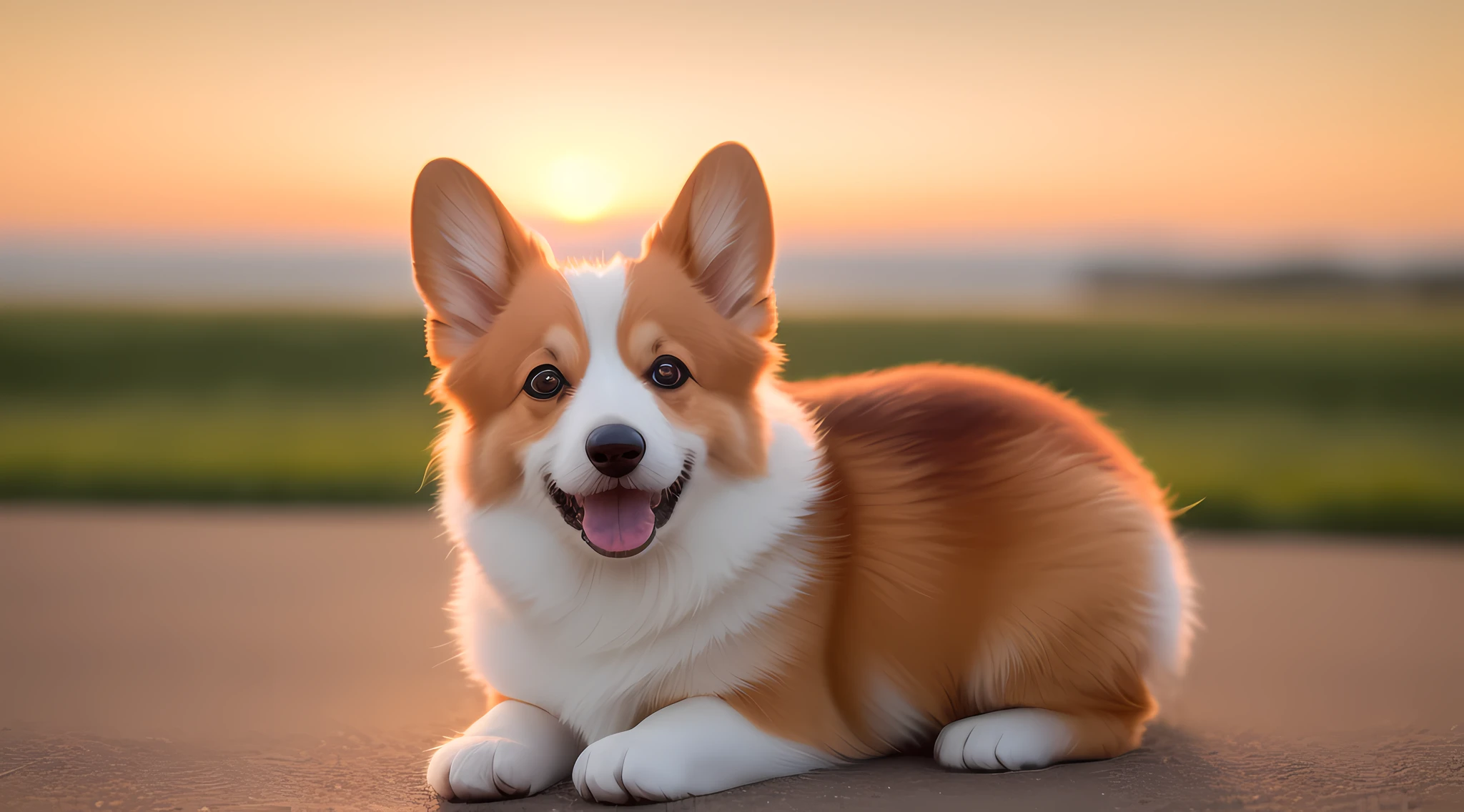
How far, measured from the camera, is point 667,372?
8.48 ft

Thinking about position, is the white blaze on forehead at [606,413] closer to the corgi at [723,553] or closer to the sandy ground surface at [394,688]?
the corgi at [723,553]

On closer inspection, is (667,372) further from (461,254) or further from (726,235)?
(461,254)

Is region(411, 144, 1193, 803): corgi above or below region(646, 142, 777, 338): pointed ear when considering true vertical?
below

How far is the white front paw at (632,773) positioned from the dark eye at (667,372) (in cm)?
82

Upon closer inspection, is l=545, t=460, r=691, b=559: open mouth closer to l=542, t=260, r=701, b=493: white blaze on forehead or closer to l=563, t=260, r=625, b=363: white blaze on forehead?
l=542, t=260, r=701, b=493: white blaze on forehead

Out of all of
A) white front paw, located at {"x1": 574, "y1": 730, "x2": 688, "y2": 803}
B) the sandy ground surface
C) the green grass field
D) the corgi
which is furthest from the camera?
the green grass field

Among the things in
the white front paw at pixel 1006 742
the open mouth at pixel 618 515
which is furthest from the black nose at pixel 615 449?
the white front paw at pixel 1006 742

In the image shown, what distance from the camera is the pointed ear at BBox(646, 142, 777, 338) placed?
2.80 meters

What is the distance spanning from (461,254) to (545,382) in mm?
481

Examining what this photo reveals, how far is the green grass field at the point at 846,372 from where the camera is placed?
316 inches

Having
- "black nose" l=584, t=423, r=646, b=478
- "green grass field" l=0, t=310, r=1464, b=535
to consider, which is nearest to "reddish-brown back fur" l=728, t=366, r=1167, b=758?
"black nose" l=584, t=423, r=646, b=478

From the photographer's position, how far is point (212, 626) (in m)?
4.57

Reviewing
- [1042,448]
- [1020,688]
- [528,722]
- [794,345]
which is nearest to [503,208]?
[528,722]

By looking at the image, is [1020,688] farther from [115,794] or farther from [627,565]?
[115,794]
